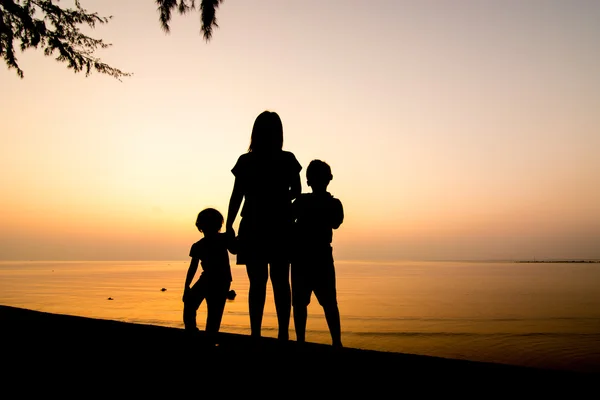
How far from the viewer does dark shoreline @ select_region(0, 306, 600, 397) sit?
2.64 m

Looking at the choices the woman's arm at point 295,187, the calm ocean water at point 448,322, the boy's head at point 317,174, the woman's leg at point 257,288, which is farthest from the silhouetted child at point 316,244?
the calm ocean water at point 448,322

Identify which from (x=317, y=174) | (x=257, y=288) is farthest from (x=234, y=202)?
(x=317, y=174)

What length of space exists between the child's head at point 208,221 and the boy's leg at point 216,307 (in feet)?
2.26

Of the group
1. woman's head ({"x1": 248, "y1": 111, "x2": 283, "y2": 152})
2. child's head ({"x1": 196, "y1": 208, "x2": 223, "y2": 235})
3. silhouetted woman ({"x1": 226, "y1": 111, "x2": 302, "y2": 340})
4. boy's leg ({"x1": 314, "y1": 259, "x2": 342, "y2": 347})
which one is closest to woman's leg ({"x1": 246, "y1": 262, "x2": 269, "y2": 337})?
silhouetted woman ({"x1": 226, "y1": 111, "x2": 302, "y2": 340})

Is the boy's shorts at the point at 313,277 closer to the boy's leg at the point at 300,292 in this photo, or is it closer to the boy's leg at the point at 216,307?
the boy's leg at the point at 300,292

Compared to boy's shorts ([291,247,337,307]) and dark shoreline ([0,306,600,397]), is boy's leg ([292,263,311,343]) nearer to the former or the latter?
boy's shorts ([291,247,337,307])

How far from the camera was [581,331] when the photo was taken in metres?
10.5

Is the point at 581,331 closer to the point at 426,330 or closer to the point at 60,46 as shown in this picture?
the point at 426,330

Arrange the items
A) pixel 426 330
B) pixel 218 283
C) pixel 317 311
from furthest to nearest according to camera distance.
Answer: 1. pixel 317 311
2. pixel 426 330
3. pixel 218 283

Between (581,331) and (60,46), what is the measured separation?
1420 centimetres

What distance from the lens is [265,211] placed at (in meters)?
3.82

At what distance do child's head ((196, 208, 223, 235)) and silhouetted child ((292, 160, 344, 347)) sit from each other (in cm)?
111

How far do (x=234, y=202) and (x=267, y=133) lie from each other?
69 centimetres

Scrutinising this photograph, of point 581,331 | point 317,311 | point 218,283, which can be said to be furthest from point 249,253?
A: point 317,311
